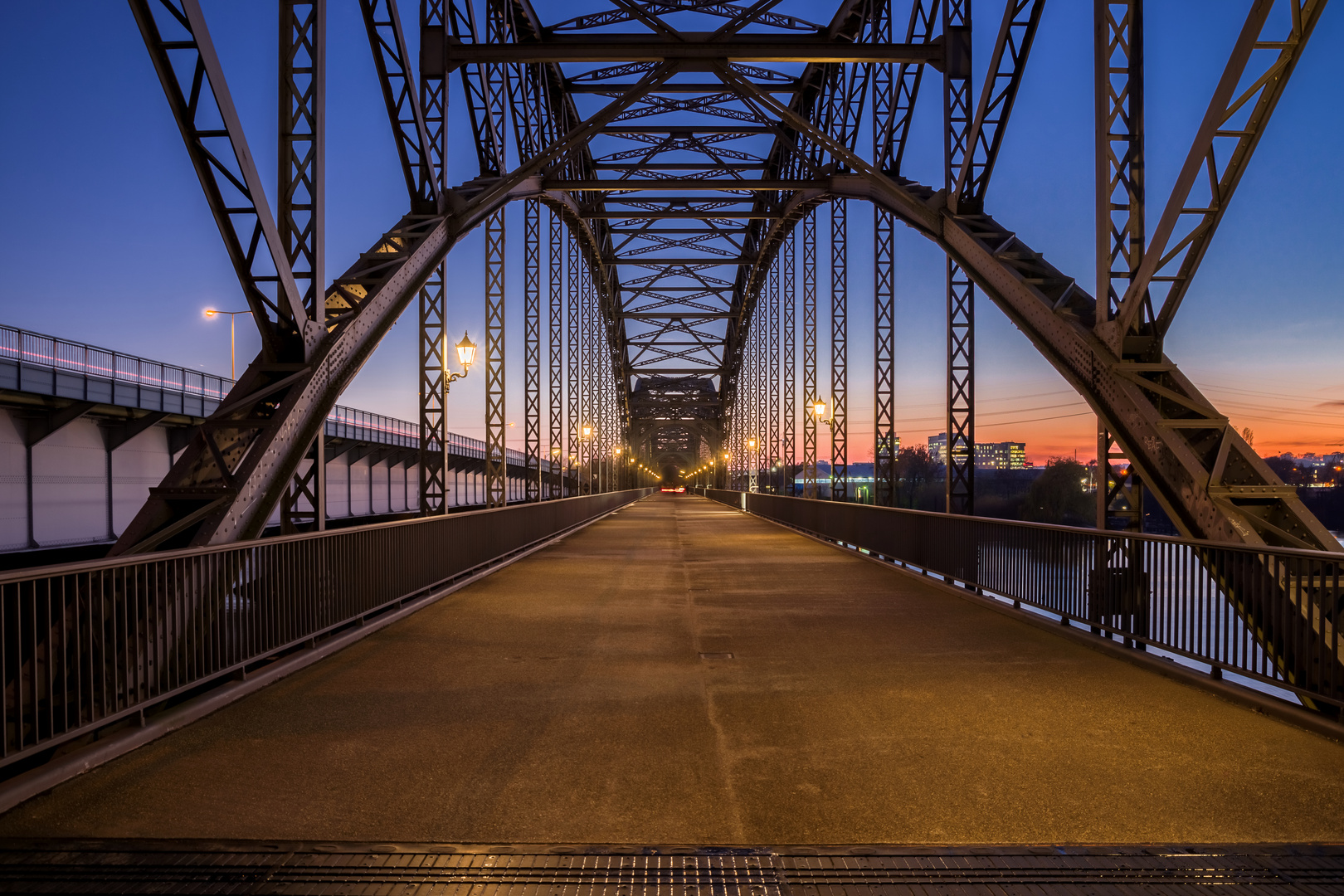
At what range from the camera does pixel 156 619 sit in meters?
5.49

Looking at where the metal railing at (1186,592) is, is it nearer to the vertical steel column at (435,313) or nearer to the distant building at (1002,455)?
the vertical steel column at (435,313)

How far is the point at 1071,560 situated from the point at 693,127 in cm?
2251

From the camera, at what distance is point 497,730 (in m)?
5.47

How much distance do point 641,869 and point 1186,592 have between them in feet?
17.8

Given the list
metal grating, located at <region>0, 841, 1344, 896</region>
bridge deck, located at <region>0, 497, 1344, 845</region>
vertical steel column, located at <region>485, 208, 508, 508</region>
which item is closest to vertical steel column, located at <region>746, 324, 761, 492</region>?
vertical steel column, located at <region>485, 208, 508, 508</region>

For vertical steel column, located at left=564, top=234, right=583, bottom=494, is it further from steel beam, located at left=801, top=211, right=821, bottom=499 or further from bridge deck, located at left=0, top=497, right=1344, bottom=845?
bridge deck, located at left=0, top=497, right=1344, bottom=845

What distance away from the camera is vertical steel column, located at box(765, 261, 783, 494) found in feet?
138

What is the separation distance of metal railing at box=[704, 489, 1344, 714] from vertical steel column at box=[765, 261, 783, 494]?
3019cm

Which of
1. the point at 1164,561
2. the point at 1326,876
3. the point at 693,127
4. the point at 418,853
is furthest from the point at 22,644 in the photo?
the point at 693,127

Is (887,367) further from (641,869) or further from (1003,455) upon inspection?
(1003,455)

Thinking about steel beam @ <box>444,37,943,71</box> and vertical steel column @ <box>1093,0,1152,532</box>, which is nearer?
vertical steel column @ <box>1093,0,1152,532</box>

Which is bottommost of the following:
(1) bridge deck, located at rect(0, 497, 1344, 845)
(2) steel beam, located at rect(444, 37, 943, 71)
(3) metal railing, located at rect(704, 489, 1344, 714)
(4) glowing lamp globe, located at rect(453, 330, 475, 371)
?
(1) bridge deck, located at rect(0, 497, 1344, 845)

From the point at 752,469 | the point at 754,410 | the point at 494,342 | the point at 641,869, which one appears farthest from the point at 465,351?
the point at 754,410

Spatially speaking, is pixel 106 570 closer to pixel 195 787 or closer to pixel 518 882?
pixel 195 787
